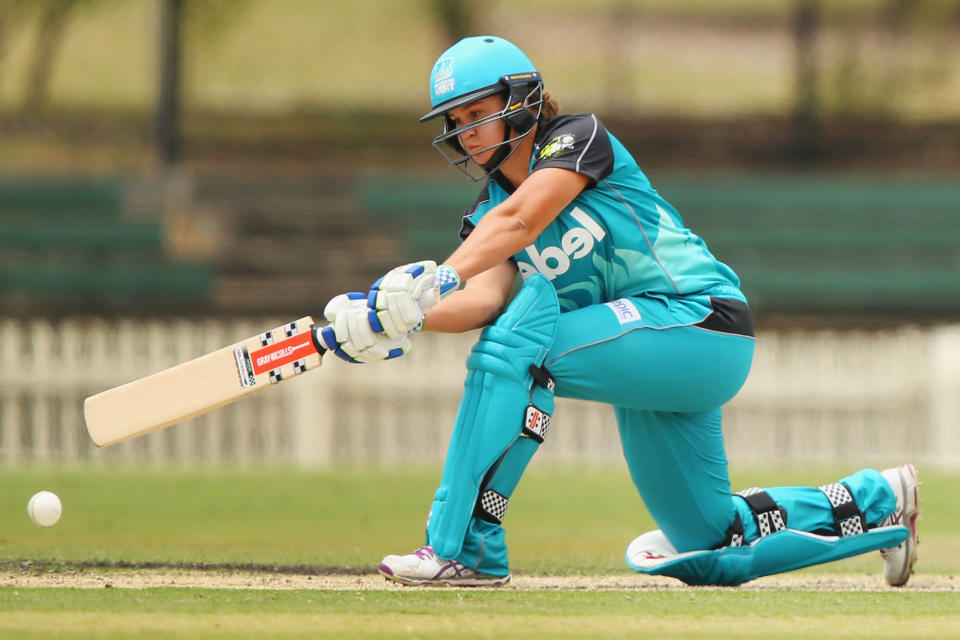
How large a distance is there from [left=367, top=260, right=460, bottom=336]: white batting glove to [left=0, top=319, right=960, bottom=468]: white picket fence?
21.0 ft

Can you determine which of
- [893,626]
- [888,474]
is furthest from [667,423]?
[893,626]

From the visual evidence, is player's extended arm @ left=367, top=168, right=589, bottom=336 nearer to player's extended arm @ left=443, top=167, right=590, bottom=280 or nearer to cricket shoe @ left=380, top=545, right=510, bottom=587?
player's extended arm @ left=443, top=167, right=590, bottom=280

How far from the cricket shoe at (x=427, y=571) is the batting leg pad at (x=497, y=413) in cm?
3

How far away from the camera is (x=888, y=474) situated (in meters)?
4.01

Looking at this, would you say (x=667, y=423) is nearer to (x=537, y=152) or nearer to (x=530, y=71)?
(x=537, y=152)

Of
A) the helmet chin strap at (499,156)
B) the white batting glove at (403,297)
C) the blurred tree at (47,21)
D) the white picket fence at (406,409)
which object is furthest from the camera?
the blurred tree at (47,21)

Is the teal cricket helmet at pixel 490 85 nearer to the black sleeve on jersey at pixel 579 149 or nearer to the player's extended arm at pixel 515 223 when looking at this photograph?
the black sleeve on jersey at pixel 579 149

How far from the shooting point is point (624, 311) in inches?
142

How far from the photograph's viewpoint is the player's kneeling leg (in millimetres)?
3869

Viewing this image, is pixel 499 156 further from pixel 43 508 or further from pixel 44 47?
pixel 44 47

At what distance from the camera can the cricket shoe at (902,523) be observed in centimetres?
395

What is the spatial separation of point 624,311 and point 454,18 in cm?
1467

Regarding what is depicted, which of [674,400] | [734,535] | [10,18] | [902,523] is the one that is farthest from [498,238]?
[10,18]

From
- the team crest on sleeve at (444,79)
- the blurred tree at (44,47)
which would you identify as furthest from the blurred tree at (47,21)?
the team crest on sleeve at (444,79)
